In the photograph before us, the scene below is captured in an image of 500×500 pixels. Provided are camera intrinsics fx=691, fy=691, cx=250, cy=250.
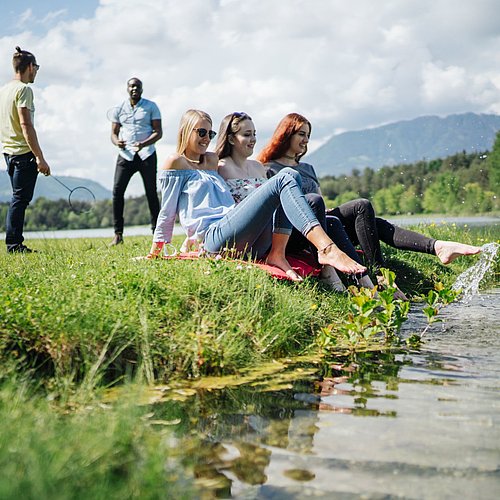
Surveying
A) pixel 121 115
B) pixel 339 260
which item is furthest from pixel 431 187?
pixel 339 260

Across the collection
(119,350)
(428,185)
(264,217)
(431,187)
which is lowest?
(119,350)

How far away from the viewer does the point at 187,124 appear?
6094 millimetres

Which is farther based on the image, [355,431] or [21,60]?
[21,60]

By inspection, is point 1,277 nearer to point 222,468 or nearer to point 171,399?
point 171,399

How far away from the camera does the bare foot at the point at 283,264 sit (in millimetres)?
5570

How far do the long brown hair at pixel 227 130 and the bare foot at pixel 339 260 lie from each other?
191 cm

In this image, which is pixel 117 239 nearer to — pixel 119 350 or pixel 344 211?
pixel 344 211

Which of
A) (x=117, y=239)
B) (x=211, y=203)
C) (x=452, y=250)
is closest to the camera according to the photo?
(x=452, y=250)

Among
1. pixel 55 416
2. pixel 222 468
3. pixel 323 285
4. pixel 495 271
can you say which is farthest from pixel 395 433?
pixel 495 271

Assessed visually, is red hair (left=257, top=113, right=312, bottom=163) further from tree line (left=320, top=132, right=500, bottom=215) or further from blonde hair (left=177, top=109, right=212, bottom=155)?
tree line (left=320, top=132, right=500, bottom=215)

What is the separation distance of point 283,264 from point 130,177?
584 cm

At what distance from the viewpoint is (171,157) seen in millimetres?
6184

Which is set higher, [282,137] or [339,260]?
[282,137]

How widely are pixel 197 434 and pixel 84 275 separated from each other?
2.43 meters
